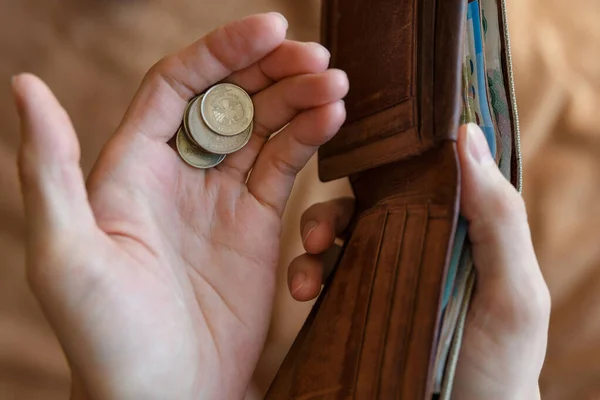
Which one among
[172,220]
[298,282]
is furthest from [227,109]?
[298,282]

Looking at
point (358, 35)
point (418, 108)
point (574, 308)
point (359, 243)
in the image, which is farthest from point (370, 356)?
point (574, 308)

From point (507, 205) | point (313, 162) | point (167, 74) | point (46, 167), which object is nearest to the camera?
point (46, 167)

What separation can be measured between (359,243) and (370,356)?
16 cm

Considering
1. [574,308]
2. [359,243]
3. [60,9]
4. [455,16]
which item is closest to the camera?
[455,16]

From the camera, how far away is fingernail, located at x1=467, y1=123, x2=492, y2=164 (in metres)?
0.60

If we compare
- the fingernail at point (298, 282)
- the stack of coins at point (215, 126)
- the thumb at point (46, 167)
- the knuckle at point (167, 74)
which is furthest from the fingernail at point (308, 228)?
the thumb at point (46, 167)

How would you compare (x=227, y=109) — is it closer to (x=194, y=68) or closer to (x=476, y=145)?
(x=194, y=68)

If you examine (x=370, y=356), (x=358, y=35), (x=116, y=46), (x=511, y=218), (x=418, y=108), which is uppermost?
(x=116, y=46)

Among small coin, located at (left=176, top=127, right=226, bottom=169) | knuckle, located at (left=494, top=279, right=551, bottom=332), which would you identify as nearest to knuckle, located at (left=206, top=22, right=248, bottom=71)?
small coin, located at (left=176, top=127, right=226, bottom=169)

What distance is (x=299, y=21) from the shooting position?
1.24 metres

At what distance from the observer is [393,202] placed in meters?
0.68

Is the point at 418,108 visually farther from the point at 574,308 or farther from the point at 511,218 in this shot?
the point at 574,308

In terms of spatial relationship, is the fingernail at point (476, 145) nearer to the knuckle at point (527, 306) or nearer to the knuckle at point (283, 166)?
the knuckle at point (527, 306)

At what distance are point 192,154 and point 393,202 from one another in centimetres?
27
